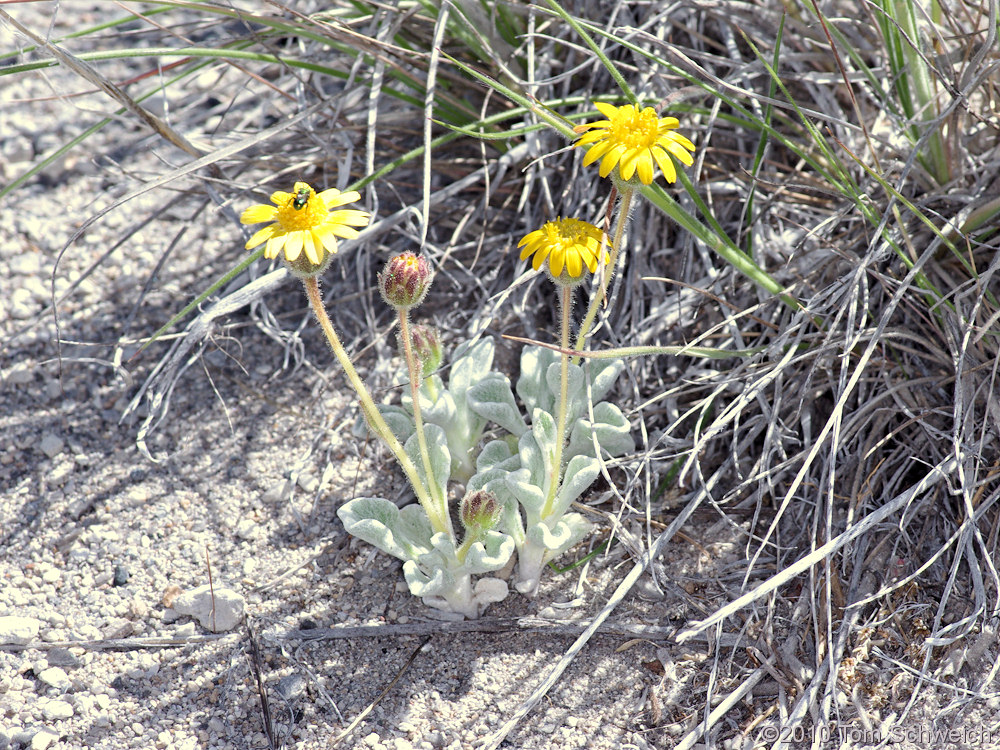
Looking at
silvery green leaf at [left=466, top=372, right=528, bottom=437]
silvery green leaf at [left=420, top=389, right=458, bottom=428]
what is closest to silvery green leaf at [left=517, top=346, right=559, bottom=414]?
silvery green leaf at [left=466, top=372, right=528, bottom=437]

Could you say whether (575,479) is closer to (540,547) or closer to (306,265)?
(540,547)

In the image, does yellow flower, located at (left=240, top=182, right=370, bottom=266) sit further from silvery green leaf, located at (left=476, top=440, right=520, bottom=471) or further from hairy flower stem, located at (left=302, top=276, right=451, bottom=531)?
silvery green leaf, located at (left=476, top=440, right=520, bottom=471)

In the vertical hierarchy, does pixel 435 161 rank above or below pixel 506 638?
above

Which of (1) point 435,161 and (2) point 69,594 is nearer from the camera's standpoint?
(2) point 69,594

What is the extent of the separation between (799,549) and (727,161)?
1.22 meters

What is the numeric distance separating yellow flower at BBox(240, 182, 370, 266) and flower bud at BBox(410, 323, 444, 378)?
451 mm

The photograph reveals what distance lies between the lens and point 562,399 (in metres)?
1.79

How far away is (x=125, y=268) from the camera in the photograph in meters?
2.82

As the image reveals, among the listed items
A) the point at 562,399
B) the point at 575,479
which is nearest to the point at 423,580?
the point at 575,479

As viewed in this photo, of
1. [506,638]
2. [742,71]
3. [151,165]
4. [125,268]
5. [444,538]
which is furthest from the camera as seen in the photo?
[151,165]

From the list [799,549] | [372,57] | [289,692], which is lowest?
[289,692]

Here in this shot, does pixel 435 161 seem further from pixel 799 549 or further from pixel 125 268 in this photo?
pixel 799 549

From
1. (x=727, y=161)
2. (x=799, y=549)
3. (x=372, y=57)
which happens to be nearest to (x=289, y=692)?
(x=799, y=549)

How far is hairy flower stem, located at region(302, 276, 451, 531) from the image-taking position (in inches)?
63.6
